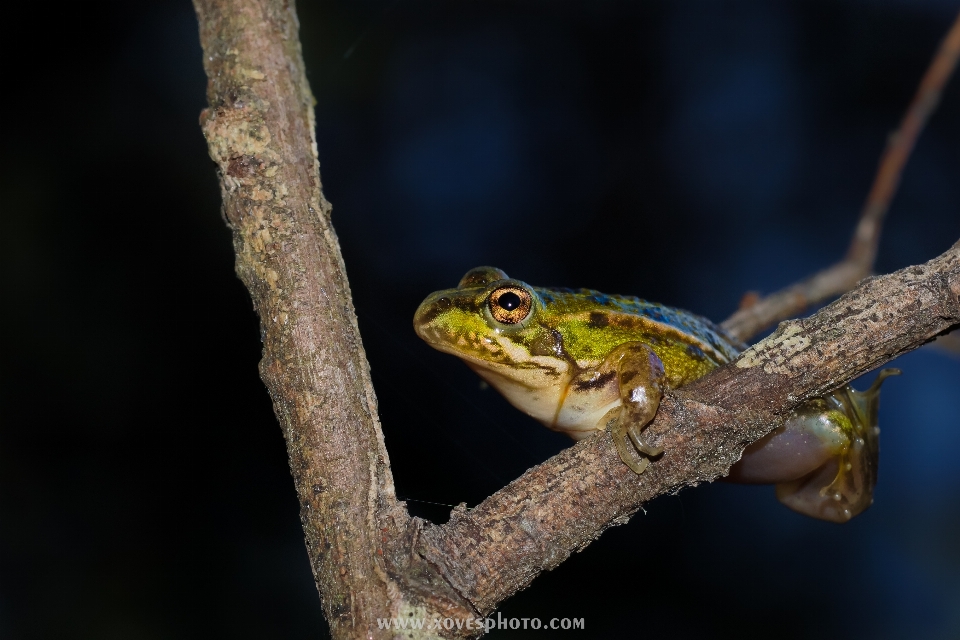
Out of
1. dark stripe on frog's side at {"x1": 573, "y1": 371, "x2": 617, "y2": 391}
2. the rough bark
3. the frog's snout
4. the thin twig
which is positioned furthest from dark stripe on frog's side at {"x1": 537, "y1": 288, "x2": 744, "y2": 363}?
the thin twig

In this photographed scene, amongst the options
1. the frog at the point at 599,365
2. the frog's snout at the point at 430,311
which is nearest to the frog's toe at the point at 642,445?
the frog at the point at 599,365

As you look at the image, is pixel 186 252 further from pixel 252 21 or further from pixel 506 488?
pixel 506 488

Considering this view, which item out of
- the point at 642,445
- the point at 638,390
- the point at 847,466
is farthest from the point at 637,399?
the point at 847,466

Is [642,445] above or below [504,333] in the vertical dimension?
below

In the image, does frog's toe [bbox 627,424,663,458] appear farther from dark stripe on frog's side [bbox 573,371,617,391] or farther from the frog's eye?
the frog's eye

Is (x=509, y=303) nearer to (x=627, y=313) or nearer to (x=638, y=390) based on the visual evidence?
(x=627, y=313)

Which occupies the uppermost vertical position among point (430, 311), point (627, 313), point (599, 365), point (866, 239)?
point (866, 239)
